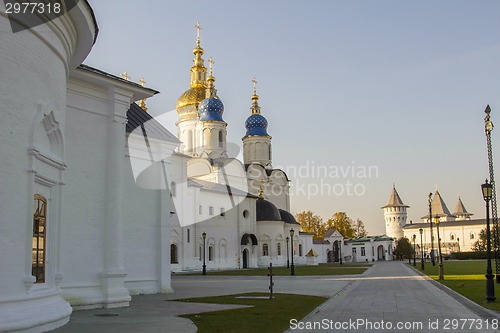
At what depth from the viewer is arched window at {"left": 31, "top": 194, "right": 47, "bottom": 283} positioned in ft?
37.8

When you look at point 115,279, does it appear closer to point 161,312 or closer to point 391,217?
point 161,312

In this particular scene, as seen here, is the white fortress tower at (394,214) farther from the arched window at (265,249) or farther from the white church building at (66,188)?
the white church building at (66,188)

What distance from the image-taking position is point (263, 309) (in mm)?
15219

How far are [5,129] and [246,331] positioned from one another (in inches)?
240

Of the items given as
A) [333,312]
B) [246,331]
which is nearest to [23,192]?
[246,331]

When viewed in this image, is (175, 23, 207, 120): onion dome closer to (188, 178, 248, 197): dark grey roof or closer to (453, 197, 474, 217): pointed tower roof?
(188, 178, 248, 197): dark grey roof

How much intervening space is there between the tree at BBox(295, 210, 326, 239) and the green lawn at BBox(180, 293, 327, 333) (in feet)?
308

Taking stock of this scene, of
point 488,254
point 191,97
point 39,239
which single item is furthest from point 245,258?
point 39,239

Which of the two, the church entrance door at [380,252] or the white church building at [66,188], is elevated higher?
the white church building at [66,188]

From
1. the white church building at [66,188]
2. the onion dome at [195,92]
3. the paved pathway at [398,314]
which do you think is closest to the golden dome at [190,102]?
the onion dome at [195,92]

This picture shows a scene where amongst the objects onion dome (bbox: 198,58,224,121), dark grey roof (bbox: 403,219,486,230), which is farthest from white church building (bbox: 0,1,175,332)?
dark grey roof (bbox: 403,219,486,230)

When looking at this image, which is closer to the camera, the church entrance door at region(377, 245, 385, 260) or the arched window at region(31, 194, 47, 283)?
the arched window at region(31, 194, 47, 283)

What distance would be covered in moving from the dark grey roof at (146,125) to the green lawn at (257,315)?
6.41 metres

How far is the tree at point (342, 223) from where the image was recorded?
11506 centimetres
